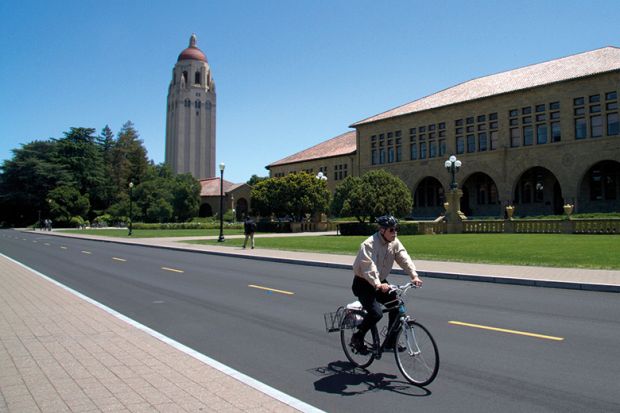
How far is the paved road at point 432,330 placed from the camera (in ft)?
15.3

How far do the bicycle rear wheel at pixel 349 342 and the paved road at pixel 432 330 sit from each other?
0.17m

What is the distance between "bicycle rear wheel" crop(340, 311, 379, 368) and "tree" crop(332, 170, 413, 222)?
32408 millimetres

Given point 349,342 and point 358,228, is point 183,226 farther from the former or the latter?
point 349,342

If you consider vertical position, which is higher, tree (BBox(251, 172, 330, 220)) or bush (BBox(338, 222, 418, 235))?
tree (BBox(251, 172, 330, 220))

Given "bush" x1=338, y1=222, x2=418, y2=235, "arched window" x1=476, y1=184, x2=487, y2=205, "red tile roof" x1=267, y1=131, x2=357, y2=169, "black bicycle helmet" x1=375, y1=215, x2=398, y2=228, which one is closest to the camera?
"black bicycle helmet" x1=375, y1=215, x2=398, y2=228

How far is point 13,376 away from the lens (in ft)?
16.5

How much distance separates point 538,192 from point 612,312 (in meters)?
44.1

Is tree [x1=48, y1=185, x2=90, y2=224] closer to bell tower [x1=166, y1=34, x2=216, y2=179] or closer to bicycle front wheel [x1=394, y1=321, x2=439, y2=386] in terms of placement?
bell tower [x1=166, y1=34, x2=216, y2=179]

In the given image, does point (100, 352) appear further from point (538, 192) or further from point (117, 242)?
point (538, 192)

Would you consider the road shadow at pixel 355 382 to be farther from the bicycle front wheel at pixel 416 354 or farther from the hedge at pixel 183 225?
the hedge at pixel 183 225

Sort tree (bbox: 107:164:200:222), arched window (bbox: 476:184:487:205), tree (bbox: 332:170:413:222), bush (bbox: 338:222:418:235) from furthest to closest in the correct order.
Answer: tree (bbox: 107:164:200:222) < arched window (bbox: 476:184:487:205) < tree (bbox: 332:170:413:222) < bush (bbox: 338:222:418:235)

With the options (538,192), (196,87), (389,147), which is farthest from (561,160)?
(196,87)

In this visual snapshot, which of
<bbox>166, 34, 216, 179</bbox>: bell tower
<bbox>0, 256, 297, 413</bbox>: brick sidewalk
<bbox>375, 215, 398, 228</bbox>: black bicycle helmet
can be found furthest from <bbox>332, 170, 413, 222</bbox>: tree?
<bbox>166, 34, 216, 179</bbox>: bell tower

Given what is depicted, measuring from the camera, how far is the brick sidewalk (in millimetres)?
4270
